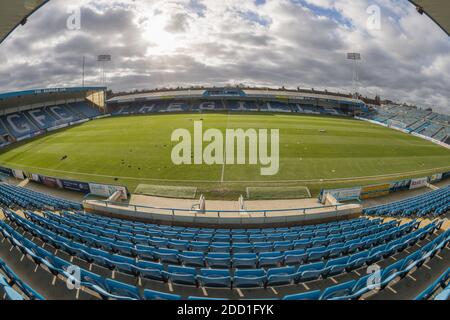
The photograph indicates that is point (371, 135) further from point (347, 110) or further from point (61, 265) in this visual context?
point (61, 265)

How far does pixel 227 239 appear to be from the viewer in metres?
9.54

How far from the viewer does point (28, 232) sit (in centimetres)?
974

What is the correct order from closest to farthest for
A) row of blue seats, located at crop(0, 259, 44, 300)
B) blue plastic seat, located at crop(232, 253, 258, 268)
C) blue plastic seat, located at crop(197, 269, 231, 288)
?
row of blue seats, located at crop(0, 259, 44, 300)
blue plastic seat, located at crop(197, 269, 231, 288)
blue plastic seat, located at crop(232, 253, 258, 268)

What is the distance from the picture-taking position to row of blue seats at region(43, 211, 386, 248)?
27.8 ft

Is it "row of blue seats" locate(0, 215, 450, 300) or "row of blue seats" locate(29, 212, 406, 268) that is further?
"row of blue seats" locate(29, 212, 406, 268)

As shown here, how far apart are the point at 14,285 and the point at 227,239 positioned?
22.1ft

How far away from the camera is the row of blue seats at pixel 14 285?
4.46m

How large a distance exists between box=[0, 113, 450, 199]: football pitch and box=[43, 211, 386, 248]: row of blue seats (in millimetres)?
8101

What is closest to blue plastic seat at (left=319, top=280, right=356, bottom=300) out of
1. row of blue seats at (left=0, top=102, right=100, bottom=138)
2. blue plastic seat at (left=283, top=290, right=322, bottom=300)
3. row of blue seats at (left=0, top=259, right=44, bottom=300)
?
blue plastic seat at (left=283, top=290, right=322, bottom=300)

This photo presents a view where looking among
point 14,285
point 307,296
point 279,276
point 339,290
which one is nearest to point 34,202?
point 14,285

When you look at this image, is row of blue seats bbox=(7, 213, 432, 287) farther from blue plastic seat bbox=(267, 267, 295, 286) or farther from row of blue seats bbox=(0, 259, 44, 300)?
row of blue seats bbox=(0, 259, 44, 300)

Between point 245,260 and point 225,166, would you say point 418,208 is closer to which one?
point 245,260
